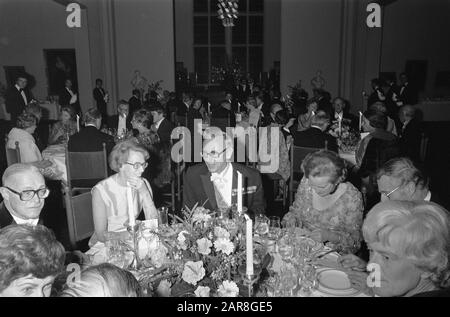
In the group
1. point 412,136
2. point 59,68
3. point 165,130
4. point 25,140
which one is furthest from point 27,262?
point 59,68

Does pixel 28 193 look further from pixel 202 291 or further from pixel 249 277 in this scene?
pixel 249 277

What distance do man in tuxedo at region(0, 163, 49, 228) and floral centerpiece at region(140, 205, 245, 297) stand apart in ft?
2.91

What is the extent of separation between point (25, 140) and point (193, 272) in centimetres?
335

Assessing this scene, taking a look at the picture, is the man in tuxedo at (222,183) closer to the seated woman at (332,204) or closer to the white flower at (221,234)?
the seated woman at (332,204)

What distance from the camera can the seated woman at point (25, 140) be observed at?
168 inches

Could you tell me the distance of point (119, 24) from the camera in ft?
37.4

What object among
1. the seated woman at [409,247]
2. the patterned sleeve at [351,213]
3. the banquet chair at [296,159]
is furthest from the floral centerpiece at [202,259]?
the banquet chair at [296,159]

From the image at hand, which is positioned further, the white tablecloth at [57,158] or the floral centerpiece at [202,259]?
the white tablecloth at [57,158]

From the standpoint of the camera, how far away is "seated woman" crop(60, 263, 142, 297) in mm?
1333

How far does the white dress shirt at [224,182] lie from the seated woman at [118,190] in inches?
21.2

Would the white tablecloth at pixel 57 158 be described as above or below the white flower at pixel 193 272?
below

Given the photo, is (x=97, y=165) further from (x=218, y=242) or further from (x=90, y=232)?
(x=218, y=242)

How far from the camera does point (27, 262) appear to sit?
1.50 m
